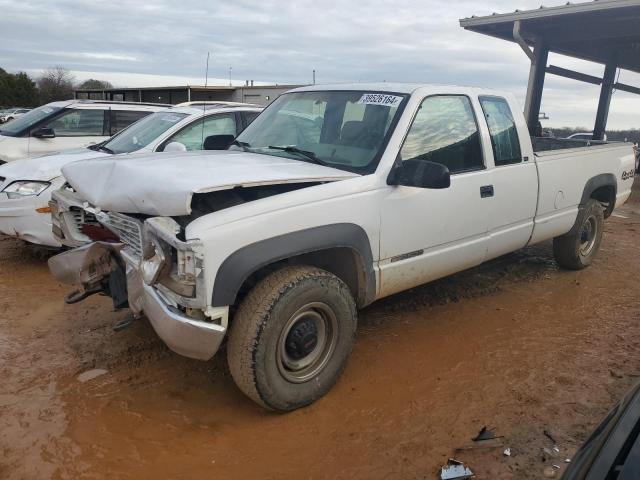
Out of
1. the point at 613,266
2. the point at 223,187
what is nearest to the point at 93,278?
the point at 223,187

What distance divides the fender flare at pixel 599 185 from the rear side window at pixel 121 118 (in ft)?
21.3

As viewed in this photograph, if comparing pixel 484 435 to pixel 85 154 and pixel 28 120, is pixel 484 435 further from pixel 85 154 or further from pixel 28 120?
pixel 28 120

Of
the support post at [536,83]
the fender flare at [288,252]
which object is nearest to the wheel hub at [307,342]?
the fender flare at [288,252]

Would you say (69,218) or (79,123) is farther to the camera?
(79,123)

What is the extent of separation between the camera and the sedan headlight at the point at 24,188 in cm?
559

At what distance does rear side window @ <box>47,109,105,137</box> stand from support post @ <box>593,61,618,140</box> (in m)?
13.6

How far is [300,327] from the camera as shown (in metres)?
3.24

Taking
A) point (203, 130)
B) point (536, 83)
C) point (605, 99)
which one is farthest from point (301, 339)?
point (605, 99)

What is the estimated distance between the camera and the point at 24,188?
563 centimetres

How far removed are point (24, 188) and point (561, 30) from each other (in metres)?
11.2

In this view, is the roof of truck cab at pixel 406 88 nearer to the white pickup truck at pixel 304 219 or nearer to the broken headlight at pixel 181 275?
the white pickup truck at pixel 304 219

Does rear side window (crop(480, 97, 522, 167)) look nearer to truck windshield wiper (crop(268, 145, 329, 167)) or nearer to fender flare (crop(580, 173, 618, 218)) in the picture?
fender flare (crop(580, 173, 618, 218))

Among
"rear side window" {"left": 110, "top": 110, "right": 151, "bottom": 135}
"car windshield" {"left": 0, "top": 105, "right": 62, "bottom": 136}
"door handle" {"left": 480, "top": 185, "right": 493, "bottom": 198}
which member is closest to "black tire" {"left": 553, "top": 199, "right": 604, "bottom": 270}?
"door handle" {"left": 480, "top": 185, "right": 493, "bottom": 198}

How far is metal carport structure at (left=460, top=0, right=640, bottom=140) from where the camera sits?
1015 cm
